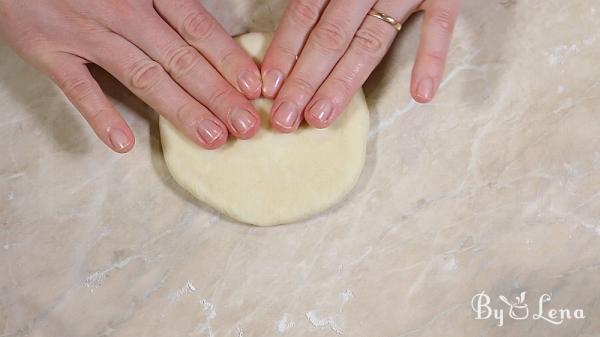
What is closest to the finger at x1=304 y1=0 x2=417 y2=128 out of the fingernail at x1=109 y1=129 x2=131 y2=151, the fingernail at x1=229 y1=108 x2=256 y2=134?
the fingernail at x1=229 y1=108 x2=256 y2=134

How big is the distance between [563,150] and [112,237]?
99 centimetres

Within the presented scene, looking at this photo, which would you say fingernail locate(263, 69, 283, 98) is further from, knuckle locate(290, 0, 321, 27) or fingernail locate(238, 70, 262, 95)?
knuckle locate(290, 0, 321, 27)

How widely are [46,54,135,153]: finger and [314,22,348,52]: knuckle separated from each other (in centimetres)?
42

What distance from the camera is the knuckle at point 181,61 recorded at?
4.15ft

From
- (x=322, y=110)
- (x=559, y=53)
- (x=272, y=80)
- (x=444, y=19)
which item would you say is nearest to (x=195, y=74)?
(x=272, y=80)

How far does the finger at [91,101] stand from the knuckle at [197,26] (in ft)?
0.71

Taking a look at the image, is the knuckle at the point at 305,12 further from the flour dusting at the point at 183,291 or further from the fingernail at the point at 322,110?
the flour dusting at the point at 183,291

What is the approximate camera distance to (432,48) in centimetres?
126

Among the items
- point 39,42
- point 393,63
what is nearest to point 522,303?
point 393,63

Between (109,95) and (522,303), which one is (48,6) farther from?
(522,303)

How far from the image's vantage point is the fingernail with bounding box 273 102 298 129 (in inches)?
48.3

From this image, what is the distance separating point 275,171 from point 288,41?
27 cm

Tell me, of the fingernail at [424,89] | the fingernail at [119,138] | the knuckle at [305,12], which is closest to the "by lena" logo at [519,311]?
the fingernail at [424,89]

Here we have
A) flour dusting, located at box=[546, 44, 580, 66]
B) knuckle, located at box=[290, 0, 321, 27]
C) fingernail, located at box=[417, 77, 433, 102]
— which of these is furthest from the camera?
flour dusting, located at box=[546, 44, 580, 66]
